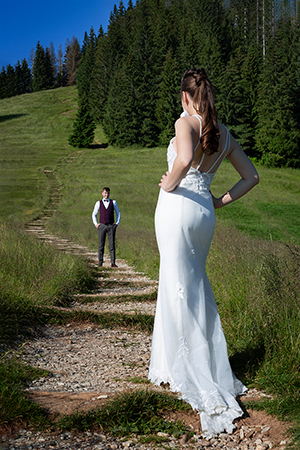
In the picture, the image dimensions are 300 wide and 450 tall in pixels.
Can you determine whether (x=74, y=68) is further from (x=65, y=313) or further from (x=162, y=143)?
(x=65, y=313)

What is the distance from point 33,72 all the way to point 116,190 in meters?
92.6

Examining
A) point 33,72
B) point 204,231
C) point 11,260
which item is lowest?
point 11,260

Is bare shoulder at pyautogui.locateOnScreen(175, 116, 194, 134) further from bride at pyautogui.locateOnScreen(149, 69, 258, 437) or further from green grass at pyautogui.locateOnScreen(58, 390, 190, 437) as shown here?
green grass at pyautogui.locateOnScreen(58, 390, 190, 437)

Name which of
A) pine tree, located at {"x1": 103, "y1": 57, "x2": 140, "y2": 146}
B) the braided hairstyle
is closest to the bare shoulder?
the braided hairstyle

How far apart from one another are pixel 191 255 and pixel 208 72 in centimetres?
5703

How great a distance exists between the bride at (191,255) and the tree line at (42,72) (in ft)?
344

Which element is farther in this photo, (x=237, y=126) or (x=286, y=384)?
(x=237, y=126)

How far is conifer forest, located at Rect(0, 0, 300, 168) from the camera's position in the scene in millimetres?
47906

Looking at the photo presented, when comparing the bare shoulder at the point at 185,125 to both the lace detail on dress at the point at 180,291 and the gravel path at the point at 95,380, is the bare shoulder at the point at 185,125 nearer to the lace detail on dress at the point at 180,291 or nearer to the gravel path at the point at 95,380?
the lace detail on dress at the point at 180,291

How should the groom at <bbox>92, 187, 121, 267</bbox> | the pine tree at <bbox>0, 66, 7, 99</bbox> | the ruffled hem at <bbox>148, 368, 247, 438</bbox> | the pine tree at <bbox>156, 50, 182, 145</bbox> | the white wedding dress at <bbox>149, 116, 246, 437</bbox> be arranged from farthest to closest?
the pine tree at <bbox>0, 66, 7, 99</bbox>, the pine tree at <bbox>156, 50, 182, 145</bbox>, the groom at <bbox>92, 187, 121, 267</bbox>, the white wedding dress at <bbox>149, 116, 246, 437</bbox>, the ruffled hem at <bbox>148, 368, 247, 438</bbox>

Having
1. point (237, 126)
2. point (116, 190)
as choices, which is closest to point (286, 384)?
point (116, 190)

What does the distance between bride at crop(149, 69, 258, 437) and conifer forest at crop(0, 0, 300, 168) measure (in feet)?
150

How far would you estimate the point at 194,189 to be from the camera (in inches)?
130

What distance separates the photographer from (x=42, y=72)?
10919 cm
